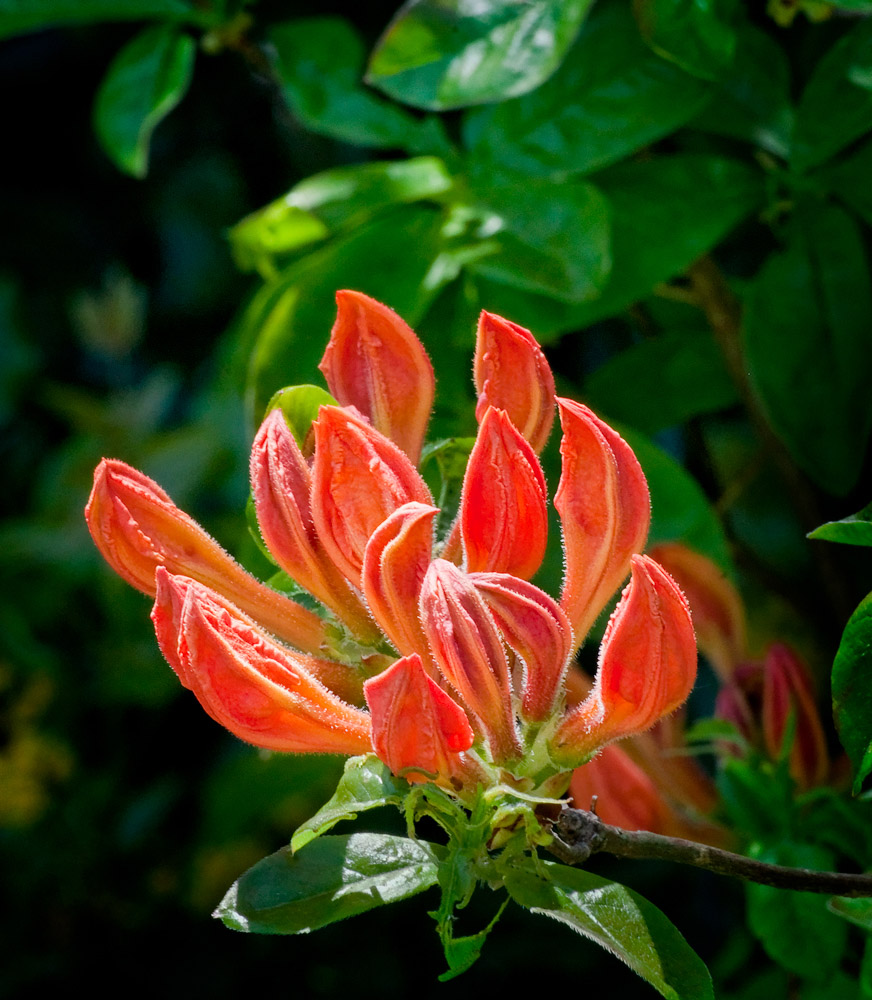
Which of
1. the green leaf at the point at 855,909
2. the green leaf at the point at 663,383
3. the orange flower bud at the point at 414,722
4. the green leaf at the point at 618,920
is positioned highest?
the orange flower bud at the point at 414,722

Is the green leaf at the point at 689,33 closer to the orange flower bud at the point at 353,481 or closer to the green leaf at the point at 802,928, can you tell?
the orange flower bud at the point at 353,481

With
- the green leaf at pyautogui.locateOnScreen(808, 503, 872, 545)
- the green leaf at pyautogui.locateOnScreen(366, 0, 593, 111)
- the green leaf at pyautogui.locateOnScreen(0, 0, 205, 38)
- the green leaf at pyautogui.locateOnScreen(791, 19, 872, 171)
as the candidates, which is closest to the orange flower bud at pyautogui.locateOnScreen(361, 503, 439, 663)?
the green leaf at pyautogui.locateOnScreen(808, 503, 872, 545)

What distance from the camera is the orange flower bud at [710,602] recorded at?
0.61 m

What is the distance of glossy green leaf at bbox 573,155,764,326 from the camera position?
592 mm

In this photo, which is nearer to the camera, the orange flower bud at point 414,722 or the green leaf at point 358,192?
the orange flower bud at point 414,722

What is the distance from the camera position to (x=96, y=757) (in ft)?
4.87

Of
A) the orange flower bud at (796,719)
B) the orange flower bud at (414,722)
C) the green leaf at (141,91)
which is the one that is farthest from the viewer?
the green leaf at (141,91)

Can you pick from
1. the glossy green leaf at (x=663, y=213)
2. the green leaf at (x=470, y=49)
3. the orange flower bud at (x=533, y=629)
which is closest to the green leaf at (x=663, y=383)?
the glossy green leaf at (x=663, y=213)

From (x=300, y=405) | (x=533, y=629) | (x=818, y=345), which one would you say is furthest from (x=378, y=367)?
(x=818, y=345)

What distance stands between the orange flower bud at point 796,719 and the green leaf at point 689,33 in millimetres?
289

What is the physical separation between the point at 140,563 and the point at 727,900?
700mm

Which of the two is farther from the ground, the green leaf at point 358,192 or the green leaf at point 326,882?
the green leaf at point 358,192

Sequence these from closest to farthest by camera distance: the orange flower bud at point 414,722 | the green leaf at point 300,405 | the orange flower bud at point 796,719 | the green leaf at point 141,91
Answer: the orange flower bud at point 414,722
the green leaf at point 300,405
the orange flower bud at point 796,719
the green leaf at point 141,91

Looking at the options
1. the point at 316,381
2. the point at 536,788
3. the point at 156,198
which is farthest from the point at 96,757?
the point at 536,788
